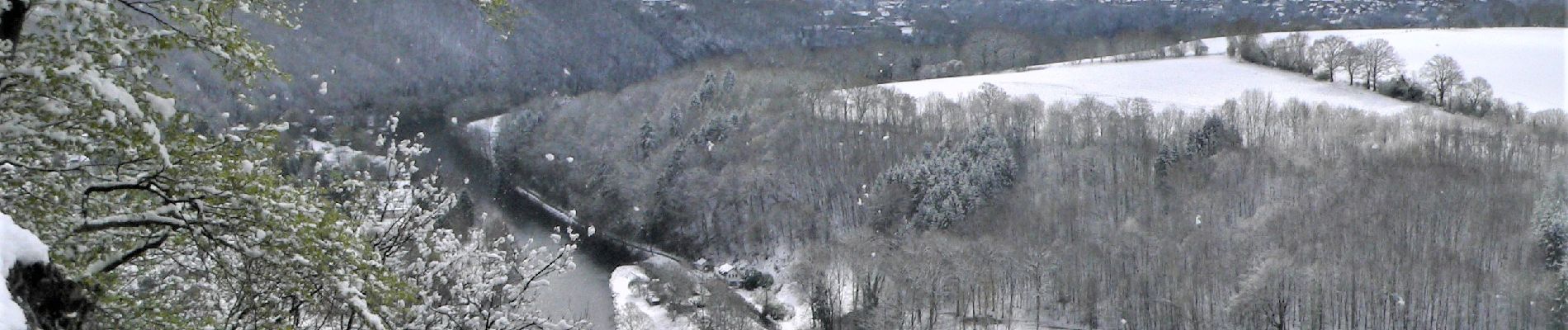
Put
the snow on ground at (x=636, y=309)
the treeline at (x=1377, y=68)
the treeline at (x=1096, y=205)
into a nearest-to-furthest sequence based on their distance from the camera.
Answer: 1. the treeline at (x=1096, y=205)
2. the snow on ground at (x=636, y=309)
3. the treeline at (x=1377, y=68)

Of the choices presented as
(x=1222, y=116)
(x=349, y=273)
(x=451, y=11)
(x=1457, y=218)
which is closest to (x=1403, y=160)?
(x=1457, y=218)

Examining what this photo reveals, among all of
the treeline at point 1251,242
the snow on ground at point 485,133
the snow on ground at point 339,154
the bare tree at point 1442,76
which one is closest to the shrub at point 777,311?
the treeline at point 1251,242

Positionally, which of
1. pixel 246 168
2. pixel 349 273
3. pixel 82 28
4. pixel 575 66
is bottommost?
pixel 575 66

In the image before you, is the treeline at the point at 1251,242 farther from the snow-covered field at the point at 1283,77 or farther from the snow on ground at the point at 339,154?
the snow on ground at the point at 339,154

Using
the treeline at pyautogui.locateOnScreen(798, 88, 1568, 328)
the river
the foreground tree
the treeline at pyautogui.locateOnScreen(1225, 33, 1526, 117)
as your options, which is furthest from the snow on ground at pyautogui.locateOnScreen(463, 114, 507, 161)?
the foreground tree

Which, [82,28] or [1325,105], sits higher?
[82,28]

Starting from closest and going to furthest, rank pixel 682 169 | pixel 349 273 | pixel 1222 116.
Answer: pixel 349 273
pixel 1222 116
pixel 682 169

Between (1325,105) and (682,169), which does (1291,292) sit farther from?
(682,169)
